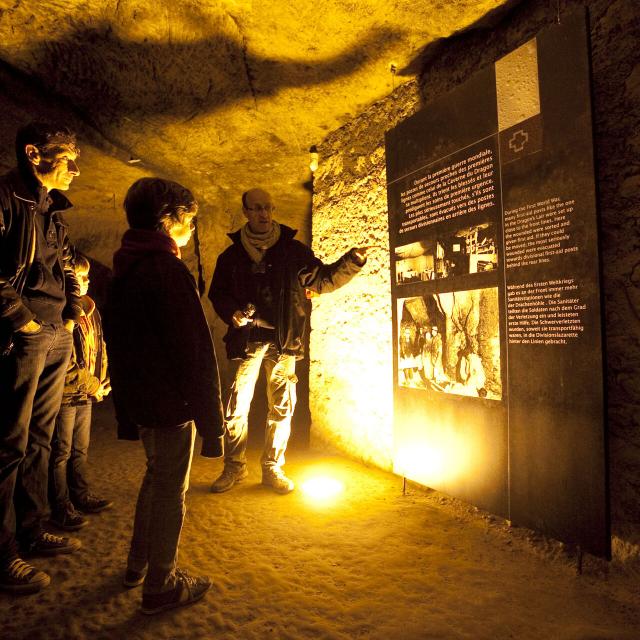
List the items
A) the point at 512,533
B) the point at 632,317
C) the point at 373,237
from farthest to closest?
1. the point at 373,237
2. the point at 512,533
3. the point at 632,317

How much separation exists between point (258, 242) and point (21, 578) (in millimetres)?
2355

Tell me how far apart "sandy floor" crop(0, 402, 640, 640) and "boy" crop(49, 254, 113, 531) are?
16cm

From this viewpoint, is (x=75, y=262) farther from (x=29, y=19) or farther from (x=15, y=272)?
(x=29, y=19)

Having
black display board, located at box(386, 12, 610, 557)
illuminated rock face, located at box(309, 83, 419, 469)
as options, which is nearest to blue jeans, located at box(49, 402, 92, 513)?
illuminated rock face, located at box(309, 83, 419, 469)

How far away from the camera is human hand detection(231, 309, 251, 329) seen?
10.2ft

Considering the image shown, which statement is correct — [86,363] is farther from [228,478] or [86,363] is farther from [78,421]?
[228,478]

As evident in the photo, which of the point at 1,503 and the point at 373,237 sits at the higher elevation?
the point at 373,237

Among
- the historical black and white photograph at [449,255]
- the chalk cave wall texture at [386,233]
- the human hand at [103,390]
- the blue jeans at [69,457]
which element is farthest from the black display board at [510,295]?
the blue jeans at [69,457]

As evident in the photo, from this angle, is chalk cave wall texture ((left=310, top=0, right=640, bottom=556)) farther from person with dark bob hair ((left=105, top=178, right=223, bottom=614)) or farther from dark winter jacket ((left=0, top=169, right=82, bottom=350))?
dark winter jacket ((left=0, top=169, right=82, bottom=350))

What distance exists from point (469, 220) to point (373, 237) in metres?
1.15

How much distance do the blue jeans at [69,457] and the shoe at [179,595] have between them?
42.4 inches

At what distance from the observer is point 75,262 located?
2764 mm

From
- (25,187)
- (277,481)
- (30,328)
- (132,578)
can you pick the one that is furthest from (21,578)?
(25,187)

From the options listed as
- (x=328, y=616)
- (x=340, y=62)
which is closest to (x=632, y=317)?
(x=328, y=616)
